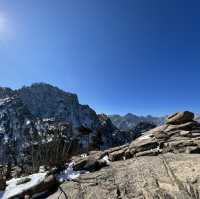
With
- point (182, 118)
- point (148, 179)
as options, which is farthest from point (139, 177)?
point (182, 118)

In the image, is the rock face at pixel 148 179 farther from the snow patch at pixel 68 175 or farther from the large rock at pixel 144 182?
the snow patch at pixel 68 175

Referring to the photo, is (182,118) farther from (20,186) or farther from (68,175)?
(20,186)

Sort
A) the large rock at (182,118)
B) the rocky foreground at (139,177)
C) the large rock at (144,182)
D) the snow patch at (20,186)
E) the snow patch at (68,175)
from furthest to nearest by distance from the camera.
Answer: the large rock at (182,118) < the snow patch at (68,175) < the snow patch at (20,186) < the rocky foreground at (139,177) < the large rock at (144,182)

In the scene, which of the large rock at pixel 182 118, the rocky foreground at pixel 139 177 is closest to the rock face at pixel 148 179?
the rocky foreground at pixel 139 177

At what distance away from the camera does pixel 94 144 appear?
28.6 meters

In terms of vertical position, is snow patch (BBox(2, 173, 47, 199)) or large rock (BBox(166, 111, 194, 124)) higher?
large rock (BBox(166, 111, 194, 124))

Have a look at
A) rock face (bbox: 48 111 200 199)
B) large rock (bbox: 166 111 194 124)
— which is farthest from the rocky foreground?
large rock (bbox: 166 111 194 124)

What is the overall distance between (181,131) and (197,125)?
236 centimetres

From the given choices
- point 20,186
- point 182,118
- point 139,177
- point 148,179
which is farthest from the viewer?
point 182,118

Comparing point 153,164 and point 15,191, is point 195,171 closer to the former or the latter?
point 153,164

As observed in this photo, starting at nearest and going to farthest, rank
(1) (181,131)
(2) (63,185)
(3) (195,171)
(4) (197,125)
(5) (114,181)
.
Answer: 1. (3) (195,171)
2. (5) (114,181)
3. (2) (63,185)
4. (1) (181,131)
5. (4) (197,125)

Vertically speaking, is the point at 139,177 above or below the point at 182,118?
below

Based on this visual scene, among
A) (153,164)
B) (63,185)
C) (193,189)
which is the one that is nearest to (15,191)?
Answer: (63,185)

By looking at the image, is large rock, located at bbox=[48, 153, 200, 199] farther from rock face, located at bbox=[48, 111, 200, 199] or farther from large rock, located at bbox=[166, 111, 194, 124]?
large rock, located at bbox=[166, 111, 194, 124]
